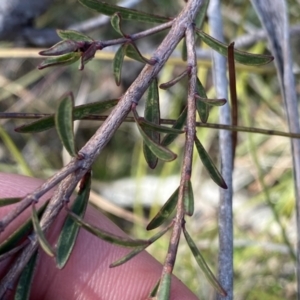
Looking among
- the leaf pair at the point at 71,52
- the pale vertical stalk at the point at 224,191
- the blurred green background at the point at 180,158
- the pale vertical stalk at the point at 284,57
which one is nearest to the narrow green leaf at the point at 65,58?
the leaf pair at the point at 71,52

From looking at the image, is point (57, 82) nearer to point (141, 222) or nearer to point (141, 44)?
point (141, 44)

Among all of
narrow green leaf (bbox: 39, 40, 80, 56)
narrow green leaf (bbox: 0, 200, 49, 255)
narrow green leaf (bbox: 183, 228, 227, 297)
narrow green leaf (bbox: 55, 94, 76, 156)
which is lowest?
narrow green leaf (bbox: 0, 200, 49, 255)

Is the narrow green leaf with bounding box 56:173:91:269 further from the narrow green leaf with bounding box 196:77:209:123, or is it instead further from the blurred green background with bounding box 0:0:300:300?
the blurred green background with bounding box 0:0:300:300

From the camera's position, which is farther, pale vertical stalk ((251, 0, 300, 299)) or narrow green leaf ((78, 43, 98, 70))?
pale vertical stalk ((251, 0, 300, 299))

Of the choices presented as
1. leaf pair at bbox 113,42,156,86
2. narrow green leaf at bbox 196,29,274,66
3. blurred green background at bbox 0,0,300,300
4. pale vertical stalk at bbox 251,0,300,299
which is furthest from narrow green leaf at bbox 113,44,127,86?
blurred green background at bbox 0,0,300,300

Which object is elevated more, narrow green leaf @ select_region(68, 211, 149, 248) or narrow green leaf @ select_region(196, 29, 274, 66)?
narrow green leaf @ select_region(196, 29, 274, 66)

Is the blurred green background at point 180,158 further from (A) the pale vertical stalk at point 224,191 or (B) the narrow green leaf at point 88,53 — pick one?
(B) the narrow green leaf at point 88,53

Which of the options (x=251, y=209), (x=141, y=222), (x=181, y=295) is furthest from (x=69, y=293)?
(x=251, y=209)

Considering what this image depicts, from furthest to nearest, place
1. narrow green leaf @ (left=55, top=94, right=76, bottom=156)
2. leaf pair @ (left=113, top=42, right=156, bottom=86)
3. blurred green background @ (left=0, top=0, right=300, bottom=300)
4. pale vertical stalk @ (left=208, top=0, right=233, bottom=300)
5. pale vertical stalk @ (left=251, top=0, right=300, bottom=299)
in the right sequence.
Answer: blurred green background @ (left=0, top=0, right=300, bottom=300) → pale vertical stalk @ (left=251, top=0, right=300, bottom=299) → pale vertical stalk @ (left=208, top=0, right=233, bottom=300) → leaf pair @ (left=113, top=42, right=156, bottom=86) → narrow green leaf @ (left=55, top=94, right=76, bottom=156)
